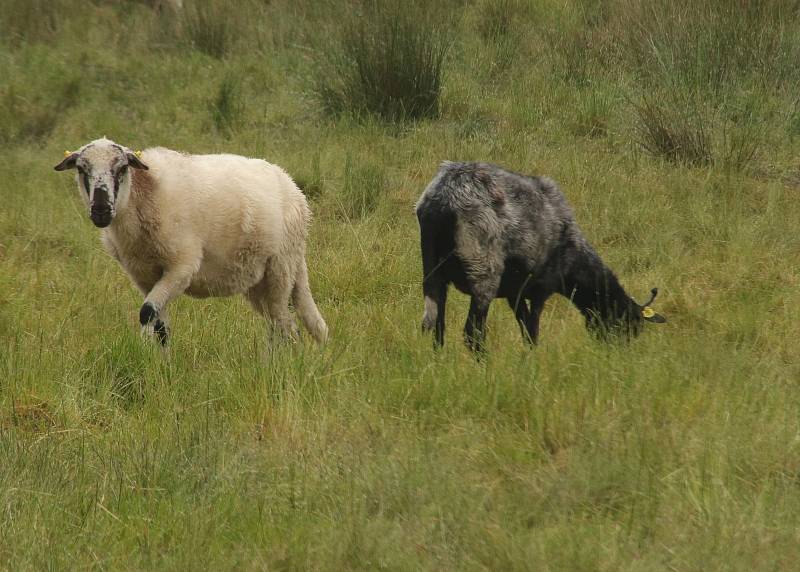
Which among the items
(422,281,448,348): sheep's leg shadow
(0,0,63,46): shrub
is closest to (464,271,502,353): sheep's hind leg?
(422,281,448,348): sheep's leg shadow

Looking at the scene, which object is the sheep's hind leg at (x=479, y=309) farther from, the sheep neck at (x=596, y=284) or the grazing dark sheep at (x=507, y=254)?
Answer: the sheep neck at (x=596, y=284)

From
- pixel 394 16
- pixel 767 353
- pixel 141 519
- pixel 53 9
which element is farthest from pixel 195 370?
pixel 53 9

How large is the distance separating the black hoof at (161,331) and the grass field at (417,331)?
127mm

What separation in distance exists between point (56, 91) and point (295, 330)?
6.42 m

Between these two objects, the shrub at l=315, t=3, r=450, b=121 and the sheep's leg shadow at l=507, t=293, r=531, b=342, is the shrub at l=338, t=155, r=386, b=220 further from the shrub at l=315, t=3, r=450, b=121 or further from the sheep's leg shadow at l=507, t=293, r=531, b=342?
the sheep's leg shadow at l=507, t=293, r=531, b=342

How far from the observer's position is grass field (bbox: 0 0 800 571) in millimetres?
3918

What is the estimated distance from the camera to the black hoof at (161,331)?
5.91 metres

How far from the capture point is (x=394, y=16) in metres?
10.6

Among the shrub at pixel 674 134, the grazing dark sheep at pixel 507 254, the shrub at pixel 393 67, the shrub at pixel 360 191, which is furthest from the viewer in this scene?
the shrub at pixel 393 67

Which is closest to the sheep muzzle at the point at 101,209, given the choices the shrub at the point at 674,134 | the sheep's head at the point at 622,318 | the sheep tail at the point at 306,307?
the sheep tail at the point at 306,307

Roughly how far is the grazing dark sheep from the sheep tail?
958 millimetres

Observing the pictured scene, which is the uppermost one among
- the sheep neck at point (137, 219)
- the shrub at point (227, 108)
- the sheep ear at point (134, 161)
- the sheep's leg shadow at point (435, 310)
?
the sheep ear at point (134, 161)

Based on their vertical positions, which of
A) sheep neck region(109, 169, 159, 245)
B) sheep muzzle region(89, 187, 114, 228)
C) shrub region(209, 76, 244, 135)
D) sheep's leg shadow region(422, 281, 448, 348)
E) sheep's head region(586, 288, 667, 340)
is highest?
sheep muzzle region(89, 187, 114, 228)

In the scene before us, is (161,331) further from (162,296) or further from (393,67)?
(393,67)
